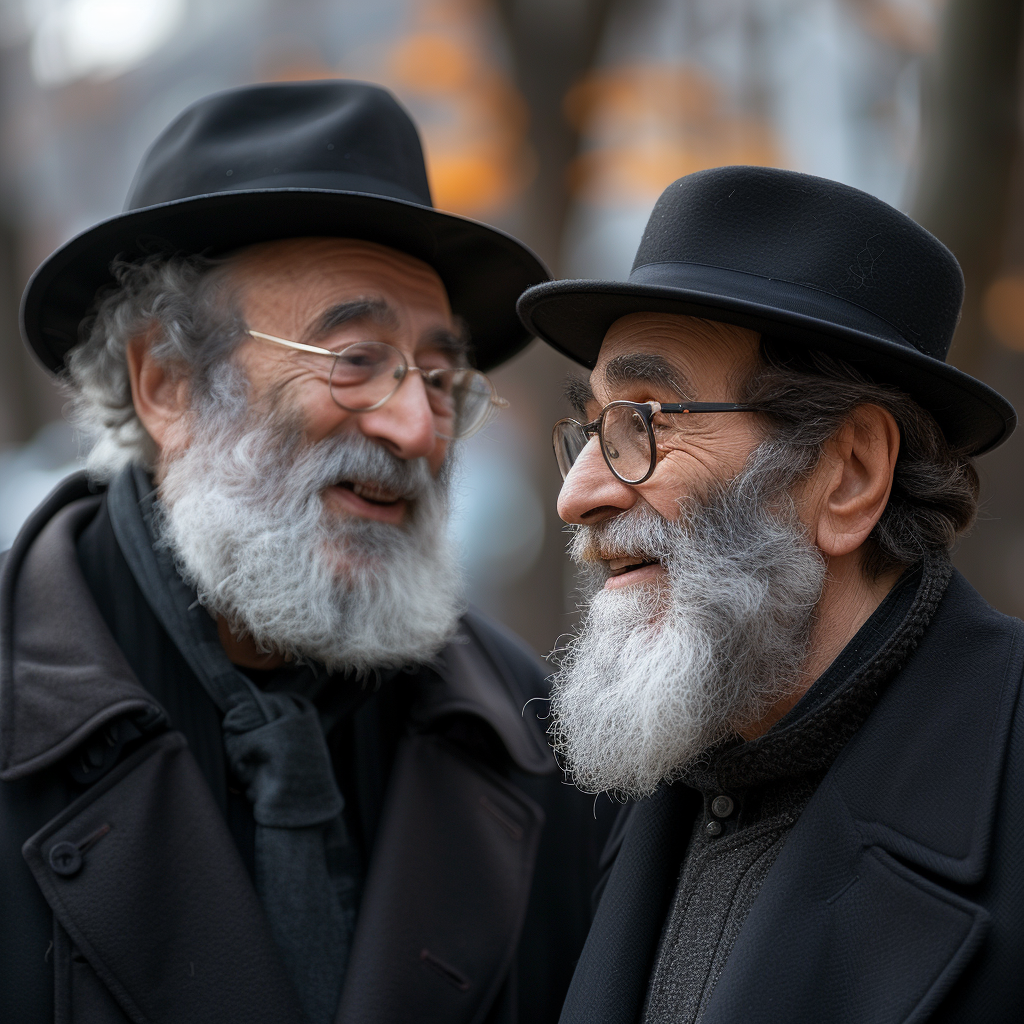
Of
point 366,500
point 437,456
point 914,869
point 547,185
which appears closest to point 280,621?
point 366,500

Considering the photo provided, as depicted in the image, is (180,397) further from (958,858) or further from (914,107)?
(914,107)

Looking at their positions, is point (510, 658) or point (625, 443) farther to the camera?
point (510, 658)

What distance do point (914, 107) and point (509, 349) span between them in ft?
10.4

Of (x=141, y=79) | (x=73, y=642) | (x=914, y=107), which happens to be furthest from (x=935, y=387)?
(x=141, y=79)

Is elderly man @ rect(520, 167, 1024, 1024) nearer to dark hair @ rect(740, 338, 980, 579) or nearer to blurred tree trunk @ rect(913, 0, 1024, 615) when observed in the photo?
dark hair @ rect(740, 338, 980, 579)

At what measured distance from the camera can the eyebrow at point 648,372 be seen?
2.32m

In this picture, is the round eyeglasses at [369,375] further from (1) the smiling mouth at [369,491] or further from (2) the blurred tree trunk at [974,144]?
(2) the blurred tree trunk at [974,144]

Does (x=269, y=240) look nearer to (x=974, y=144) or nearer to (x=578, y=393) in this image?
(x=578, y=393)

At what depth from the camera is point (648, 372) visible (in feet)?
7.70

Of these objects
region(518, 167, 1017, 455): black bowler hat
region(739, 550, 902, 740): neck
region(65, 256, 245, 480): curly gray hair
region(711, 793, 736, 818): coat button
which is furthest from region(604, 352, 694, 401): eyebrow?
region(65, 256, 245, 480): curly gray hair

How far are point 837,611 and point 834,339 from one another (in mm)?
568

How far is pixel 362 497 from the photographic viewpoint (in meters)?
3.17

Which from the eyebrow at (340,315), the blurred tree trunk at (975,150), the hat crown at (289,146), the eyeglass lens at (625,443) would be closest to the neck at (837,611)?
the eyeglass lens at (625,443)

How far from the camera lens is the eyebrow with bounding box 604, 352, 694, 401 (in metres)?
2.32
